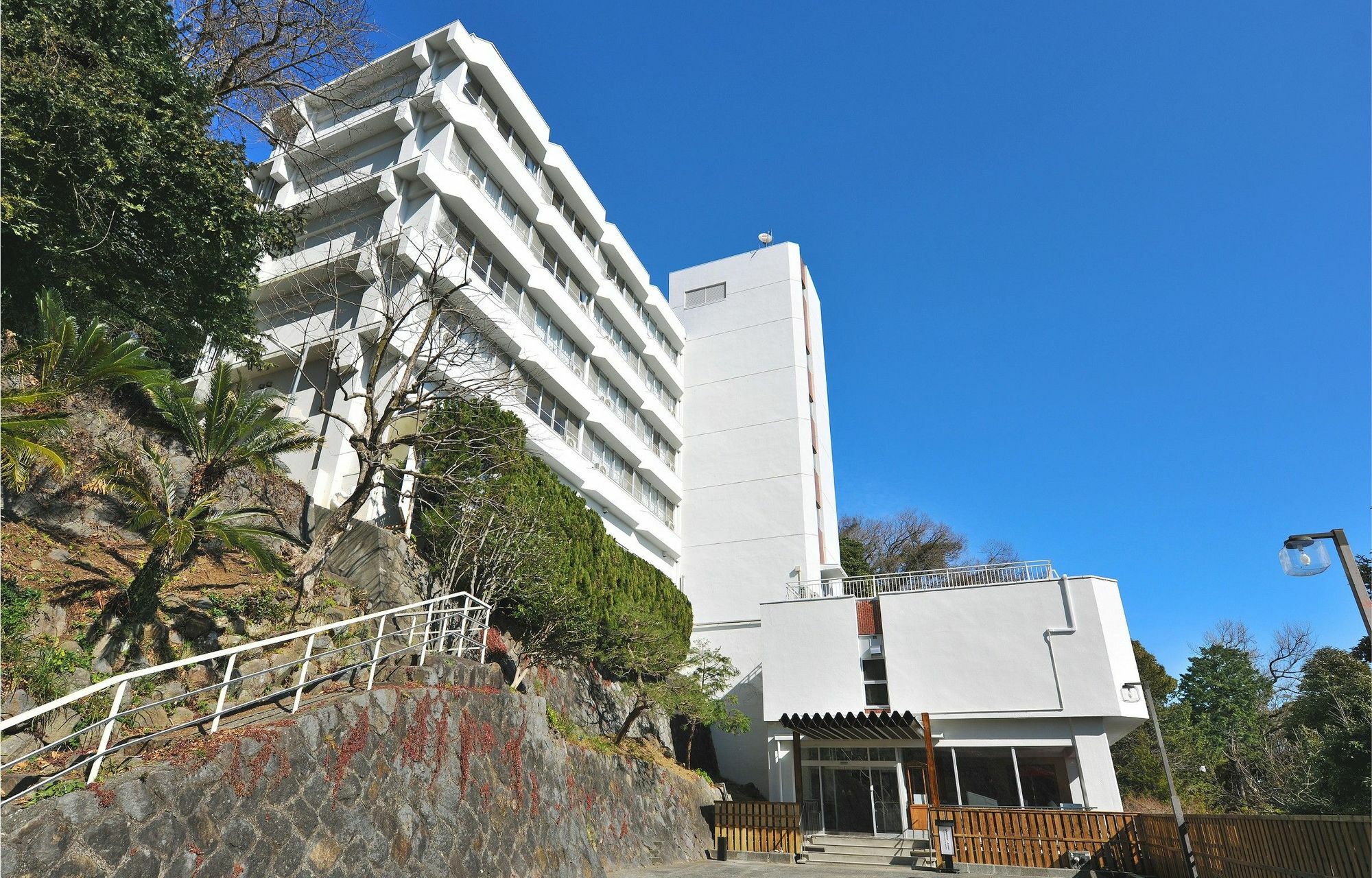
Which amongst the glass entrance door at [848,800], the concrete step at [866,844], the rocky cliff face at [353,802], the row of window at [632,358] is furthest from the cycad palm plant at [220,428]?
the row of window at [632,358]

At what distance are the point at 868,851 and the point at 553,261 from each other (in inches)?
884

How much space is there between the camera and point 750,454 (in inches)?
1321

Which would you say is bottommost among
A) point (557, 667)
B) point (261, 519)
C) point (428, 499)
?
point (557, 667)

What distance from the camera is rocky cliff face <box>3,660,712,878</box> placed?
5.20 meters

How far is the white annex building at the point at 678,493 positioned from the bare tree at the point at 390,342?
0.16 meters

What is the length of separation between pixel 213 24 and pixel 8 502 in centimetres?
823

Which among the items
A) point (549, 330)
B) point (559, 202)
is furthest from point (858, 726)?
point (559, 202)

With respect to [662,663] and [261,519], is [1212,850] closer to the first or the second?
[662,663]

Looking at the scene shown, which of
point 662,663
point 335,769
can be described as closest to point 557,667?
point 662,663

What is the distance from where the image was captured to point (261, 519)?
14.9 m

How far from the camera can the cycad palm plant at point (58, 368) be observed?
9.90 meters

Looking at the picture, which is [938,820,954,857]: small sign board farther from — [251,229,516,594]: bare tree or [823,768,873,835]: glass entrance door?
[251,229,516,594]: bare tree

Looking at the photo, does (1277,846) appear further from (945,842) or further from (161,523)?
(161,523)

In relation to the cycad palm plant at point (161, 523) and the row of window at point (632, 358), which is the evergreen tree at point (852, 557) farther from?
the cycad palm plant at point (161, 523)
